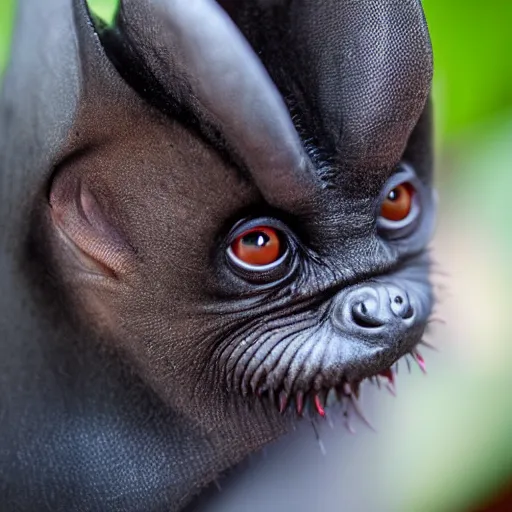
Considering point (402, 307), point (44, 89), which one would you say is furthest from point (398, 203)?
point (44, 89)

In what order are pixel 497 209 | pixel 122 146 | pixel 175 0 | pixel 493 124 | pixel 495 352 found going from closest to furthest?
pixel 175 0 → pixel 122 146 → pixel 495 352 → pixel 497 209 → pixel 493 124

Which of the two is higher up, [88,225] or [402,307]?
[402,307]

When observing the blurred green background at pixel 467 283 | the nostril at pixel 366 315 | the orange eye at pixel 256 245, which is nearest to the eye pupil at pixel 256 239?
the orange eye at pixel 256 245

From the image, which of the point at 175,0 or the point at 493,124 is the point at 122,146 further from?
the point at 493,124

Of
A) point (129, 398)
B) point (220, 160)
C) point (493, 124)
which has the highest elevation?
point (493, 124)

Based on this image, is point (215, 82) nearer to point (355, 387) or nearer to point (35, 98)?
point (35, 98)

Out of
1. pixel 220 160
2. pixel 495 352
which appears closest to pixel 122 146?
pixel 220 160

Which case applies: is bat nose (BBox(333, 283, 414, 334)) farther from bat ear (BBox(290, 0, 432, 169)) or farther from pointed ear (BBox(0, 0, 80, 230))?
pointed ear (BBox(0, 0, 80, 230))
